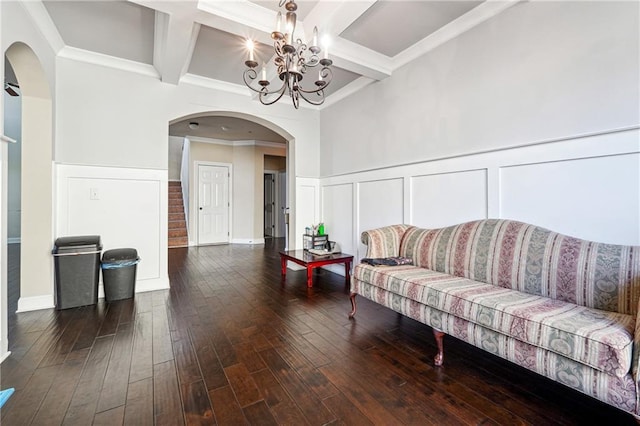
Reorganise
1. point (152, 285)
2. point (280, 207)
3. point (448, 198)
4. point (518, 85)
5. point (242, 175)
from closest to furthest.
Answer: point (518, 85) < point (448, 198) < point (152, 285) < point (242, 175) < point (280, 207)

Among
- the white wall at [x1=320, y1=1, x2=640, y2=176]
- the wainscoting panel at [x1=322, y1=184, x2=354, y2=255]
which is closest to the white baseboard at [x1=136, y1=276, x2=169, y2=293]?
the wainscoting panel at [x1=322, y1=184, x2=354, y2=255]

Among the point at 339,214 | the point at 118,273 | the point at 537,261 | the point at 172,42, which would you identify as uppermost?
the point at 172,42

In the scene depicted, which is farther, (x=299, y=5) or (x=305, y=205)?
(x=305, y=205)

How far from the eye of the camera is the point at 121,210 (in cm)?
320

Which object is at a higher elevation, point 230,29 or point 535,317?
point 230,29

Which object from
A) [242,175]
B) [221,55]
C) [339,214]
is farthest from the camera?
[242,175]

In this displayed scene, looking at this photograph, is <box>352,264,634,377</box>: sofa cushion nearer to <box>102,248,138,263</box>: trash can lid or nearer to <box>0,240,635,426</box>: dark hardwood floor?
<box>0,240,635,426</box>: dark hardwood floor

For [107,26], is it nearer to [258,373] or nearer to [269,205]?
[258,373]

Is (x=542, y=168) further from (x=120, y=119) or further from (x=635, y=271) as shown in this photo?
(x=120, y=119)

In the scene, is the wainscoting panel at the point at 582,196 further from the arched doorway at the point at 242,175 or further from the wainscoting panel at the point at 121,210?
the arched doorway at the point at 242,175

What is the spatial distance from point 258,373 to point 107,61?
3.65 metres

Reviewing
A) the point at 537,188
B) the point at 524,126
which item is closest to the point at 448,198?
the point at 537,188

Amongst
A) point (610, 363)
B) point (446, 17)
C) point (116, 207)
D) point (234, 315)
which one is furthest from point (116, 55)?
point (610, 363)

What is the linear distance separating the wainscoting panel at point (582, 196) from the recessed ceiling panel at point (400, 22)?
4.78ft
